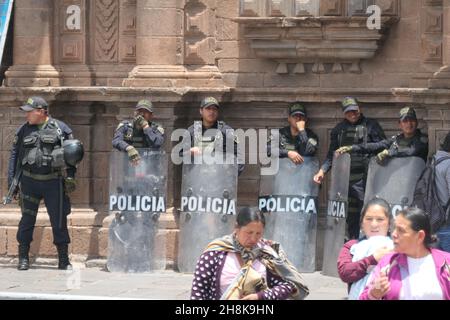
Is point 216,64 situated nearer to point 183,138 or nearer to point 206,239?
point 183,138

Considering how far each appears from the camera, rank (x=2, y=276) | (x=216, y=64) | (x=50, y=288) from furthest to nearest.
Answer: (x=216, y=64) → (x=2, y=276) → (x=50, y=288)

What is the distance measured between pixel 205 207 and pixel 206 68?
1.76 meters

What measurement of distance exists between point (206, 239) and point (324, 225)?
4.51 ft

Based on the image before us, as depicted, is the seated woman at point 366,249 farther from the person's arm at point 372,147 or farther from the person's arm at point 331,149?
the person's arm at point 331,149

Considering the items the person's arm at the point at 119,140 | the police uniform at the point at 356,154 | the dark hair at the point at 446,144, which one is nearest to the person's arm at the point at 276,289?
the dark hair at the point at 446,144

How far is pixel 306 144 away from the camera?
14.8 metres

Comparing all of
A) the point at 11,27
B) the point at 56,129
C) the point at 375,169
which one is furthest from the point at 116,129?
the point at 375,169

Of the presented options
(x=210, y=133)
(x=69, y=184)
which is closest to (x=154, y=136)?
(x=210, y=133)

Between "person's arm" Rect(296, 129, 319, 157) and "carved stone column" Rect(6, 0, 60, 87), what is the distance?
3.07m

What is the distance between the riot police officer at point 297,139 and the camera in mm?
14797

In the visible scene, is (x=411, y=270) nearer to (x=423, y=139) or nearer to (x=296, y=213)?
(x=423, y=139)

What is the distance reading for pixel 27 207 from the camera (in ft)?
49.2

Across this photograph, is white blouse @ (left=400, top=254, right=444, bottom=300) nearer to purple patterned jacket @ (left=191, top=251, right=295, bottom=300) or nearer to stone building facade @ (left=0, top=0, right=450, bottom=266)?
purple patterned jacket @ (left=191, top=251, right=295, bottom=300)

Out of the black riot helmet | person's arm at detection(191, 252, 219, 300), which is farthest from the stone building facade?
person's arm at detection(191, 252, 219, 300)
